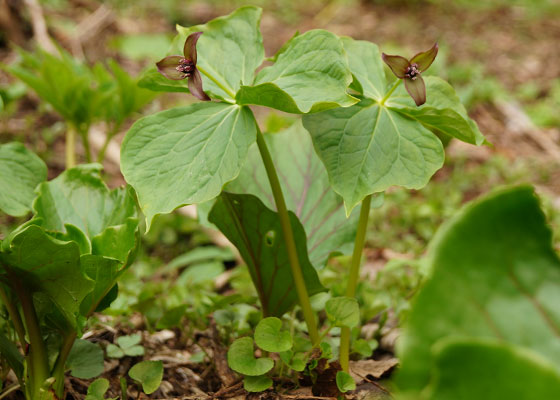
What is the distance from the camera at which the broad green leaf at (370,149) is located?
1.13m

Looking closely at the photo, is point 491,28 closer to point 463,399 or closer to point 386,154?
point 386,154

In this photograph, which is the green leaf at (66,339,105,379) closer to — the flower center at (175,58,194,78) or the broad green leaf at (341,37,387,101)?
the flower center at (175,58,194,78)

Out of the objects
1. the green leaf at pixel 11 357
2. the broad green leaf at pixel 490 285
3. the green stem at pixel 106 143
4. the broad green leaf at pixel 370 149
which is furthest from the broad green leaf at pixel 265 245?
the green stem at pixel 106 143

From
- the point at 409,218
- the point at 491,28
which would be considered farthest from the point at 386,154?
the point at 491,28

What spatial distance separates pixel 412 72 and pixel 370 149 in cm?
18

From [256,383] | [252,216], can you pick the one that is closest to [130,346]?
[256,383]

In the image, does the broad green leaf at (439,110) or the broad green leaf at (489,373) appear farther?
the broad green leaf at (439,110)

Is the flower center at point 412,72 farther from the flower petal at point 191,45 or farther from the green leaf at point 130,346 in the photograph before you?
the green leaf at point 130,346

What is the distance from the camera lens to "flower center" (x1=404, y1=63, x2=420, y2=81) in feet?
3.71

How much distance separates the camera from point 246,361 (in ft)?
4.08

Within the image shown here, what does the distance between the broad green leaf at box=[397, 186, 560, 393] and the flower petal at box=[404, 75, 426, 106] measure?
48cm

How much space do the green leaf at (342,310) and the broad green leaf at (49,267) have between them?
514mm

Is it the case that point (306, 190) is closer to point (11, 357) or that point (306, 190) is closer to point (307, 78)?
point (307, 78)

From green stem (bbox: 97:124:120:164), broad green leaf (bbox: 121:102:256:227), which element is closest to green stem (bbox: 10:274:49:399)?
broad green leaf (bbox: 121:102:256:227)
